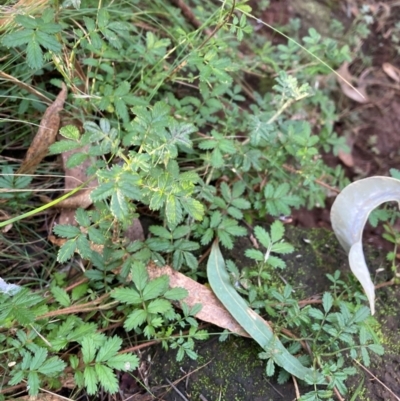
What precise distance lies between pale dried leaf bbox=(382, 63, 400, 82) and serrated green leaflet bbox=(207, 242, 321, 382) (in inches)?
84.7

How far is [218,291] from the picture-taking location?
6.06 ft

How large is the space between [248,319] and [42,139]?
43.7 inches

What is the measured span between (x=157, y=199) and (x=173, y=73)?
777 mm

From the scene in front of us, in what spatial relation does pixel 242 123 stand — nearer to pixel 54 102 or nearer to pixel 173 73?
pixel 173 73

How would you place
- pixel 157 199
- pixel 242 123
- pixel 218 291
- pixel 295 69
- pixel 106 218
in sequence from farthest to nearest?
pixel 295 69
pixel 242 123
pixel 218 291
pixel 106 218
pixel 157 199

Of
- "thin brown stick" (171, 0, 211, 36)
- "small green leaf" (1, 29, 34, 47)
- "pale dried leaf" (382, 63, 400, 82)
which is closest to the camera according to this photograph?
"small green leaf" (1, 29, 34, 47)

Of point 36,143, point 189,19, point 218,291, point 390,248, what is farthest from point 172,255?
point 189,19

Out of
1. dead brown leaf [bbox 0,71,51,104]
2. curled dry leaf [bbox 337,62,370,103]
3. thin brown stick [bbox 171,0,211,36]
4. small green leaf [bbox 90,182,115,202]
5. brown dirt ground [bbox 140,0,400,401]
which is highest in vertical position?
thin brown stick [bbox 171,0,211,36]

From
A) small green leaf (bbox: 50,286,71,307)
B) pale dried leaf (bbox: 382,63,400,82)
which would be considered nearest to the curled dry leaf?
pale dried leaf (bbox: 382,63,400,82)

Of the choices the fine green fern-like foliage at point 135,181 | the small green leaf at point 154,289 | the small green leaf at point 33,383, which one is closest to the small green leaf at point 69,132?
the fine green fern-like foliage at point 135,181

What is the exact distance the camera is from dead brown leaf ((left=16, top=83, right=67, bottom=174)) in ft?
6.52

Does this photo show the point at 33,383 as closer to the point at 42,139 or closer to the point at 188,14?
the point at 42,139

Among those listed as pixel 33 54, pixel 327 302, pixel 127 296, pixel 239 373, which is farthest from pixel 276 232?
pixel 33 54

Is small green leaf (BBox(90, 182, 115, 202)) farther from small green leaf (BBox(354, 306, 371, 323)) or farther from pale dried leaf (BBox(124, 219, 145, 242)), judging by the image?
small green leaf (BBox(354, 306, 371, 323))
